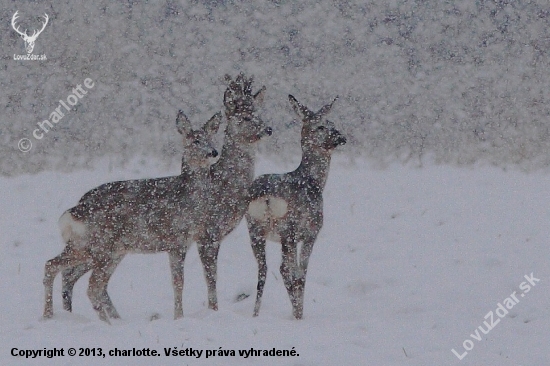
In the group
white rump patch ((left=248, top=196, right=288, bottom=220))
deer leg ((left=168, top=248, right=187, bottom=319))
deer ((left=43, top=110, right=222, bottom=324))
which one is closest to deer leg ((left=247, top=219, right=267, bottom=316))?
white rump patch ((left=248, top=196, right=288, bottom=220))

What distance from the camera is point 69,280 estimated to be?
890cm

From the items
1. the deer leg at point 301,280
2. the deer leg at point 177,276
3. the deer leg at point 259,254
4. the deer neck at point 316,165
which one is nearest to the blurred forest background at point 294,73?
the deer neck at point 316,165

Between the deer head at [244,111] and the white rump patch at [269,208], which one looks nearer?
the white rump patch at [269,208]

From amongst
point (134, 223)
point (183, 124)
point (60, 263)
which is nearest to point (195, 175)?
point (183, 124)

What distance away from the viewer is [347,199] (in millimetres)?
12992

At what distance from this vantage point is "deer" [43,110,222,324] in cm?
848

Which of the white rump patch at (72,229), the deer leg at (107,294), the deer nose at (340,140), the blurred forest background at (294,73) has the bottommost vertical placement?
the deer leg at (107,294)

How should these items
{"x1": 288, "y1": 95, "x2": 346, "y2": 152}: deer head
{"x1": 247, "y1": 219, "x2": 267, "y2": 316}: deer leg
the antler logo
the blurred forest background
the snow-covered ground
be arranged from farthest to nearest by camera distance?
the antler logo
the blurred forest background
{"x1": 288, "y1": 95, "x2": 346, "y2": 152}: deer head
{"x1": 247, "y1": 219, "x2": 267, "y2": 316}: deer leg
the snow-covered ground

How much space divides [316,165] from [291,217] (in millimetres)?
756

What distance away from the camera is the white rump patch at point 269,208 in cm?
877

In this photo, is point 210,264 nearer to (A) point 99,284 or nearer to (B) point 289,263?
(B) point 289,263

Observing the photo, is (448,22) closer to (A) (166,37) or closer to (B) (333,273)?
(A) (166,37)

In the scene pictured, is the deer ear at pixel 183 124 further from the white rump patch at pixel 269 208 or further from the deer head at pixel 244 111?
the white rump patch at pixel 269 208

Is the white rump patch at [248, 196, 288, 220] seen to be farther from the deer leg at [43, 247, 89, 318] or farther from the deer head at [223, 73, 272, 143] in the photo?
the deer leg at [43, 247, 89, 318]
